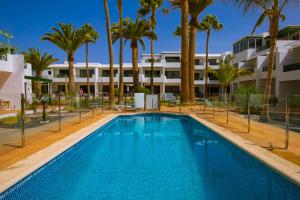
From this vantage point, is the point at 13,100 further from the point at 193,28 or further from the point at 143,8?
the point at 143,8

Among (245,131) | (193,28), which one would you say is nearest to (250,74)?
(193,28)

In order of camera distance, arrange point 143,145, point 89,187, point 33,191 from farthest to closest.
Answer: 1. point 143,145
2. point 89,187
3. point 33,191

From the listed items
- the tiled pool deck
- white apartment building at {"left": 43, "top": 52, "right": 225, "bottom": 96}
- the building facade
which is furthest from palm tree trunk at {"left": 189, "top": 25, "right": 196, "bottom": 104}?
white apartment building at {"left": 43, "top": 52, "right": 225, "bottom": 96}

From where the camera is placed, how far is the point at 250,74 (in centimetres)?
3362

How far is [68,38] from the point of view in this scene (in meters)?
32.2

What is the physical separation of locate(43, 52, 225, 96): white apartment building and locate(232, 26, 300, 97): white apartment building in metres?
9.73

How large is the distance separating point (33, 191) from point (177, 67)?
154 ft

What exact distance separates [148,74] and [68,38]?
70.6 ft

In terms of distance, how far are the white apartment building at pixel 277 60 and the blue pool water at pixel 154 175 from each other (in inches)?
549

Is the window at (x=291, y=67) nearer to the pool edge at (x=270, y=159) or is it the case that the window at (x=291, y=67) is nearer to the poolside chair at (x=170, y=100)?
the poolside chair at (x=170, y=100)

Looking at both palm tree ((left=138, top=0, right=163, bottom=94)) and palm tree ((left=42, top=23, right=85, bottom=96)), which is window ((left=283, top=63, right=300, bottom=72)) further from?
palm tree ((left=42, top=23, right=85, bottom=96))

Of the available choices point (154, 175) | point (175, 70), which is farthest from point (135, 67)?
point (154, 175)

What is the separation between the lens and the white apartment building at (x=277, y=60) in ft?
84.1

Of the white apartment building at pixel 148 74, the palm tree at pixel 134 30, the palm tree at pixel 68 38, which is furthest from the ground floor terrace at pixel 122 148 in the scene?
the white apartment building at pixel 148 74
